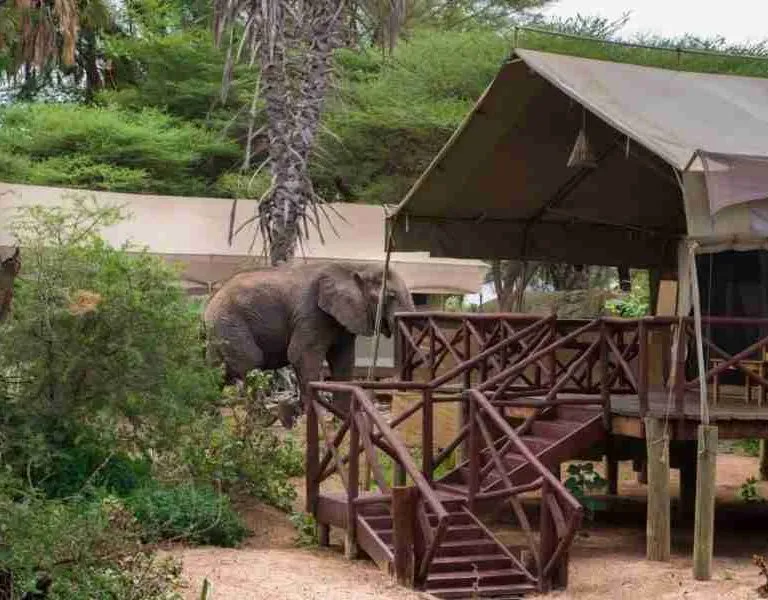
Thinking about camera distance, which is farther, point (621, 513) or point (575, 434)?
point (621, 513)

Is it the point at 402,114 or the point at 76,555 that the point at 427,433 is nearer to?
the point at 76,555

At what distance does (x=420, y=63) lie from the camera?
28.5m

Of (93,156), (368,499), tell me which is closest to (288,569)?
(368,499)

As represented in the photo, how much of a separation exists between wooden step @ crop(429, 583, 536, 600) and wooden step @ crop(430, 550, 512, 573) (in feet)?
0.84

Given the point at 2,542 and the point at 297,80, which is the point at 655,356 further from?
the point at 2,542

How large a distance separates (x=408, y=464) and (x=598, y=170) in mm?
5325

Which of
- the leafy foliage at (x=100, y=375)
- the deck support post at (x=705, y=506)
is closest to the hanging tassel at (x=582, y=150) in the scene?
the deck support post at (x=705, y=506)

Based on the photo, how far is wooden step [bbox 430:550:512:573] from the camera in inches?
361

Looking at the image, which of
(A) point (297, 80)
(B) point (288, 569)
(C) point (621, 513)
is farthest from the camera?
(A) point (297, 80)

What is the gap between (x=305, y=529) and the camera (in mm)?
10969

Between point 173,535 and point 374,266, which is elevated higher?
point 374,266

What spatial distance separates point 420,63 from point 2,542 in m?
22.6

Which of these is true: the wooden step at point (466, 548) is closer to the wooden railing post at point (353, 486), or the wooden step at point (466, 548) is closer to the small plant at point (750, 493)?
the wooden railing post at point (353, 486)

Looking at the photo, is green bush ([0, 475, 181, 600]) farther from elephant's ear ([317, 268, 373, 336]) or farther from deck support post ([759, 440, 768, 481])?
deck support post ([759, 440, 768, 481])
